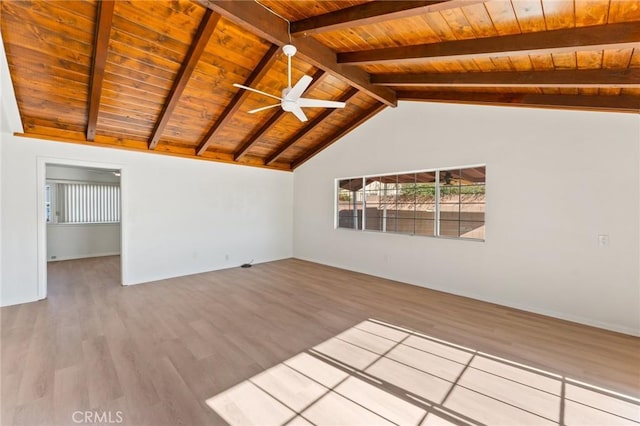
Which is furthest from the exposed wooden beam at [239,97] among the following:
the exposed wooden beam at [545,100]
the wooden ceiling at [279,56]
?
the exposed wooden beam at [545,100]

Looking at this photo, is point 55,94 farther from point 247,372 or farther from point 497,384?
point 497,384

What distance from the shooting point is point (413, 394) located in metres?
2.13

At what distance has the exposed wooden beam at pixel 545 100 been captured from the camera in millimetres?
3066

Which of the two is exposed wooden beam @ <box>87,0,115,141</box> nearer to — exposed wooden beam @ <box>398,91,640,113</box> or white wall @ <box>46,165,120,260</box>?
white wall @ <box>46,165,120,260</box>

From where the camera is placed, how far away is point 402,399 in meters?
2.08

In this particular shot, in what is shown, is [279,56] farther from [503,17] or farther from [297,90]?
[503,17]

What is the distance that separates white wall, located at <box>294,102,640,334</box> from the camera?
125 inches

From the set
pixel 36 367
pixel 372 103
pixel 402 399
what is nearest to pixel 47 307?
pixel 36 367

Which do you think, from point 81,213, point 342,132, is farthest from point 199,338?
point 81,213

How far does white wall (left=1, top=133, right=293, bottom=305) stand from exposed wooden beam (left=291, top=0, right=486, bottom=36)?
3.78 metres

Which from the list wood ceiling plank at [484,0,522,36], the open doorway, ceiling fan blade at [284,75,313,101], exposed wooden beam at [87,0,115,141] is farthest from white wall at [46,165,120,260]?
wood ceiling plank at [484,0,522,36]

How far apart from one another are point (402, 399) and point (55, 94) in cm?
517

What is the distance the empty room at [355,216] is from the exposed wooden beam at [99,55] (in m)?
0.02

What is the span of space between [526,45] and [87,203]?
9.65 meters
